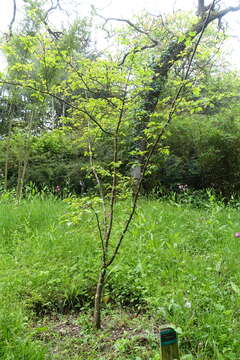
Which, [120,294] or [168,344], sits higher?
[168,344]

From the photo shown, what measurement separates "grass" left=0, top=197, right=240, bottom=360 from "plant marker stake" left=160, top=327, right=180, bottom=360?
1.28 ft

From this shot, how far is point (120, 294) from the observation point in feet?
6.89

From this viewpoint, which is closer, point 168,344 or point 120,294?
point 168,344

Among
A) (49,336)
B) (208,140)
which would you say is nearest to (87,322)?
(49,336)

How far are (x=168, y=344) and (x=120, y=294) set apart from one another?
1183 millimetres

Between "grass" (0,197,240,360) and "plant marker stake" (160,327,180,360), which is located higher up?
"plant marker stake" (160,327,180,360)

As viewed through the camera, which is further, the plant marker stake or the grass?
the grass

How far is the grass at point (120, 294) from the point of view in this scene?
149 centimetres

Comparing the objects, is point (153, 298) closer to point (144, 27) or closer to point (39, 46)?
point (39, 46)

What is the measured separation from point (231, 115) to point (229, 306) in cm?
485

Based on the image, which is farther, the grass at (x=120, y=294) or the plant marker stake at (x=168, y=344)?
the grass at (x=120, y=294)

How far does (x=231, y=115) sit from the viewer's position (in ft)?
18.7

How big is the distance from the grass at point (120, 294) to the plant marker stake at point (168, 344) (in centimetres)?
39

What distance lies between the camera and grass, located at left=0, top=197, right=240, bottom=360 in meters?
1.49
